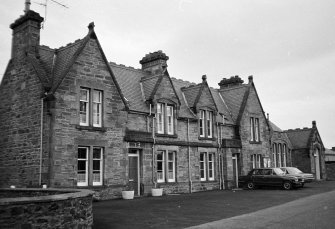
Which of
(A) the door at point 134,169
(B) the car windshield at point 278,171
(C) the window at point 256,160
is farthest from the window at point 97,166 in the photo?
(C) the window at point 256,160

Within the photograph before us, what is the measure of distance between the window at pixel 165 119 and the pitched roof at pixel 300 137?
23.2 meters

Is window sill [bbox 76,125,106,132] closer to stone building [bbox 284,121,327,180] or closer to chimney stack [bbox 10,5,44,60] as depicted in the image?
chimney stack [bbox 10,5,44,60]

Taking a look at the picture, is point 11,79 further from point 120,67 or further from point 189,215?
point 189,215

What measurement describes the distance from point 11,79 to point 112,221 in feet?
43.6

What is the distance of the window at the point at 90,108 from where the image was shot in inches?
816

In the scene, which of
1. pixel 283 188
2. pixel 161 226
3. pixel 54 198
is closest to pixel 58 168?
pixel 161 226

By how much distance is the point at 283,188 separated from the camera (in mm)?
28125

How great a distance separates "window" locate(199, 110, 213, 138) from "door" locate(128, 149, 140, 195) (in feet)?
Result: 23.2

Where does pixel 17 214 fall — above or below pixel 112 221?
above

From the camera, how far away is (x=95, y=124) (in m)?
21.2

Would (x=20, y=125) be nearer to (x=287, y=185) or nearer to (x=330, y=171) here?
(x=287, y=185)

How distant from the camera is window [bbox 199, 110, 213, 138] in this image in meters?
29.2

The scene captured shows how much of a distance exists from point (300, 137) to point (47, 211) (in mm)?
40348

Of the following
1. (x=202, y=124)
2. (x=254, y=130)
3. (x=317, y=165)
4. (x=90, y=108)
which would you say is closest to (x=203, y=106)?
(x=202, y=124)
